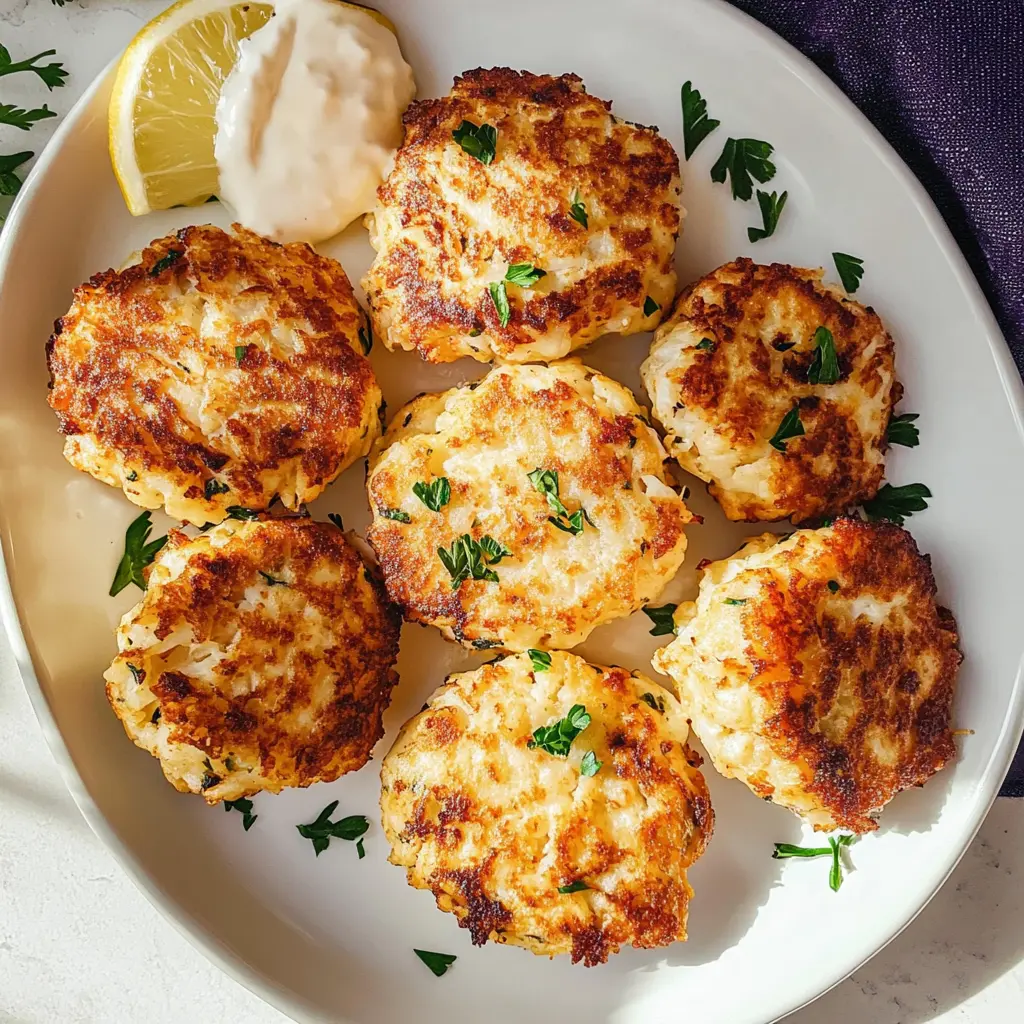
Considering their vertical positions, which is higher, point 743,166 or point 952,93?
point 952,93

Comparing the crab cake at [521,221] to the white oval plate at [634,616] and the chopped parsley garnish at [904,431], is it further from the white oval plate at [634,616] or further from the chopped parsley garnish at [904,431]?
the chopped parsley garnish at [904,431]

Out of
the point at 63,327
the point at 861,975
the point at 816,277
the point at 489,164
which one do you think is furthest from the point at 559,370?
the point at 861,975

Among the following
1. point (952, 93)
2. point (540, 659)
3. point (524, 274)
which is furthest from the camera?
point (952, 93)

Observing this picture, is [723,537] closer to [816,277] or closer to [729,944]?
[816,277]

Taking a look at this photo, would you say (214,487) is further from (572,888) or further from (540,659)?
(572,888)

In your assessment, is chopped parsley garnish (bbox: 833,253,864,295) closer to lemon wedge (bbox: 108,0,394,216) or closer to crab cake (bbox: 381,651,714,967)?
crab cake (bbox: 381,651,714,967)

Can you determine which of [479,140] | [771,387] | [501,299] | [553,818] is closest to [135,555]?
[501,299]

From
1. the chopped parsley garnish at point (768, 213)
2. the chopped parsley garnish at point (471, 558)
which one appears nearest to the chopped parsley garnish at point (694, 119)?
the chopped parsley garnish at point (768, 213)
